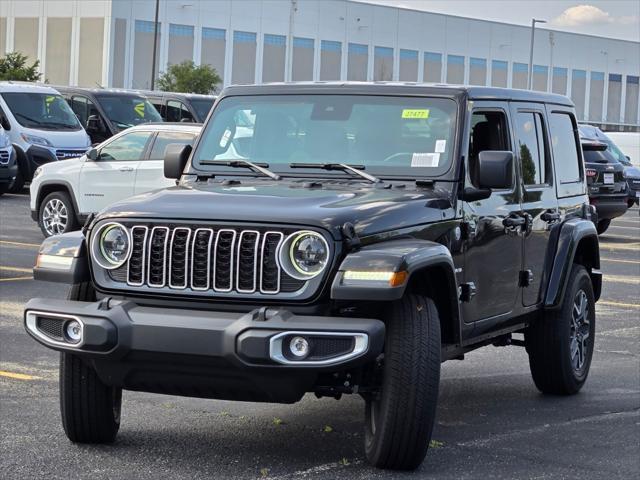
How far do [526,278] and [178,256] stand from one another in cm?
266

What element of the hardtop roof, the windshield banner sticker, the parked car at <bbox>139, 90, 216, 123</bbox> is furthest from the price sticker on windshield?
the parked car at <bbox>139, 90, 216, 123</bbox>

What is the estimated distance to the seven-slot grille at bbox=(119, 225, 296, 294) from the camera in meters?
6.15

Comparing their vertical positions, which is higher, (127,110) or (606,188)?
(127,110)

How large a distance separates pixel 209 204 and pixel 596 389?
150 inches

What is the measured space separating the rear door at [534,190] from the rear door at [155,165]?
10.0 m

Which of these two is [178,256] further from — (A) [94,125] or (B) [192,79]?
(B) [192,79]

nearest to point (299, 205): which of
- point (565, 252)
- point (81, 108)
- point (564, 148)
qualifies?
point (565, 252)

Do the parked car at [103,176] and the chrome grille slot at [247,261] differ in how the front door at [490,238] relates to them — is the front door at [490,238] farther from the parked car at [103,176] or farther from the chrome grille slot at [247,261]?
the parked car at [103,176]

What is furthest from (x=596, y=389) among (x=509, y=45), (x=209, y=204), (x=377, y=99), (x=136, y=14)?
(x=509, y=45)

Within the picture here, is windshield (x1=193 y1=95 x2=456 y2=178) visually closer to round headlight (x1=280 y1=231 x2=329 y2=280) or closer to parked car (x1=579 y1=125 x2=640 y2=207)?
round headlight (x1=280 y1=231 x2=329 y2=280)

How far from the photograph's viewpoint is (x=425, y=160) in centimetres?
741

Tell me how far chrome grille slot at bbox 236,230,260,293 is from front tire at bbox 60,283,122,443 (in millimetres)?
861

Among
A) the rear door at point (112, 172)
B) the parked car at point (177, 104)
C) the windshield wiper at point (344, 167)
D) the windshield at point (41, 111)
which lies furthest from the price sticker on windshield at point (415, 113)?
the parked car at point (177, 104)

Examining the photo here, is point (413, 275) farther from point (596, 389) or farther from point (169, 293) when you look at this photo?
point (596, 389)
